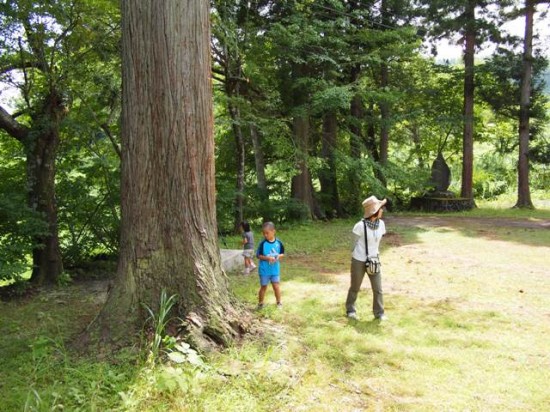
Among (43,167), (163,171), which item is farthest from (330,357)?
(43,167)

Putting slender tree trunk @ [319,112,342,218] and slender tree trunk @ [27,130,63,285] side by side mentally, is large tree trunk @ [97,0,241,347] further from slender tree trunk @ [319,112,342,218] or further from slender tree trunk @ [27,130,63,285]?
slender tree trunk @ [319,112,342,218]

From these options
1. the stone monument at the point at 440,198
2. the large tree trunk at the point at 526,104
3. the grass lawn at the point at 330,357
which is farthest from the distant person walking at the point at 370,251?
the large tree trunk at the point at 526,104

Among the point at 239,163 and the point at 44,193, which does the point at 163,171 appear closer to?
→ the point at 44,193

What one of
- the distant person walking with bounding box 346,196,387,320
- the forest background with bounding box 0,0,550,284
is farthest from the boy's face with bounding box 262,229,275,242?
the forest background with bounding box 0,0,550,284

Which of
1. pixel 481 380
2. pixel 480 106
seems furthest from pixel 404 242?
pixel 480 106

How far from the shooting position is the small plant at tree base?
12.5 feet

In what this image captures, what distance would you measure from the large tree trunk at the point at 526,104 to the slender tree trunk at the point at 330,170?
8.28 m

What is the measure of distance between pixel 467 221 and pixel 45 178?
1413 centimetres

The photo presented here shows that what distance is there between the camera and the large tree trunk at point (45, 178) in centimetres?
768

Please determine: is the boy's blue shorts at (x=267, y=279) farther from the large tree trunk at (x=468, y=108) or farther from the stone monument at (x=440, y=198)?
the large tree trunk at (x=468, y=108)

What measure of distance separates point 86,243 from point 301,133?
8650mm

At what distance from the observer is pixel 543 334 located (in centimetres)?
509

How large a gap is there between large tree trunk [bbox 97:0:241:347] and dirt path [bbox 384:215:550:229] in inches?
508

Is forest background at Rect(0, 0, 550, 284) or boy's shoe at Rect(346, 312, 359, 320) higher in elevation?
forest background at Rect(0, 0, 550, 284)
